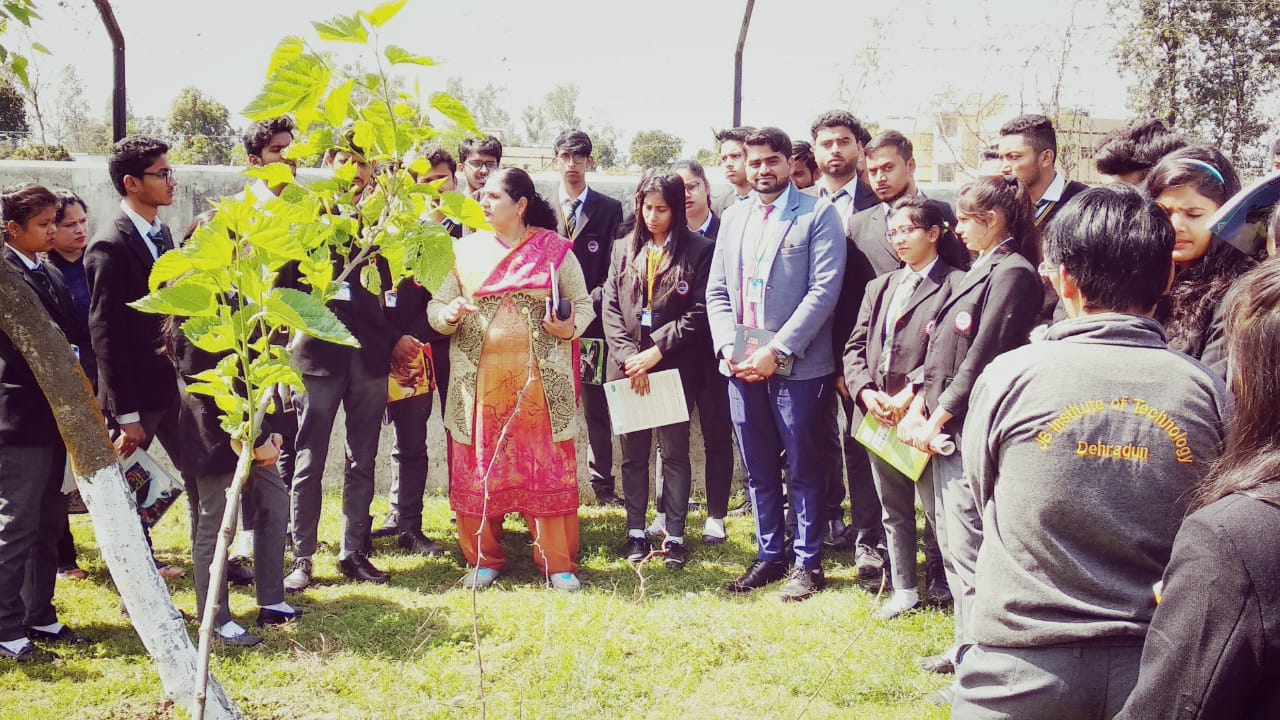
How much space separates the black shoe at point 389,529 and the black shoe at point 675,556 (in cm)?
170

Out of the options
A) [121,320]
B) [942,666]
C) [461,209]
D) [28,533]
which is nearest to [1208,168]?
[942,666]

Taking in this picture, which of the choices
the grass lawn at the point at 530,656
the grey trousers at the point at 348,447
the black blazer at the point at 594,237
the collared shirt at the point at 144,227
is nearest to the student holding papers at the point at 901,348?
the grass lawn at the point at 530,656

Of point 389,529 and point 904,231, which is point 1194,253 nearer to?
point 904,231

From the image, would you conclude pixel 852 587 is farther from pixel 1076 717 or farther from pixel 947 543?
pixel 1076 717

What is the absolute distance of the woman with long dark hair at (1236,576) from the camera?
124cm

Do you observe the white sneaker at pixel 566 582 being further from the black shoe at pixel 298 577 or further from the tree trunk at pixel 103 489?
the tree trunk at pixel 103 489

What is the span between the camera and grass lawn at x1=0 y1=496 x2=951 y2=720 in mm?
3613

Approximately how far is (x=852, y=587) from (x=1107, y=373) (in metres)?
3.29

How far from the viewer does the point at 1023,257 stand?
3.94m

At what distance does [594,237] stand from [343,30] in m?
4.58

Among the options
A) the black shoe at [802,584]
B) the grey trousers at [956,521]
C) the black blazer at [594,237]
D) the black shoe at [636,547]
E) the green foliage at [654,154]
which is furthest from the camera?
the green foliage at [654,154]

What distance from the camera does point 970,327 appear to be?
392cm

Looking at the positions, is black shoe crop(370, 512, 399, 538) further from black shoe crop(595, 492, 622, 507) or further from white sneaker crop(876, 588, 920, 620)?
white sneaker crop(876, 588, 920, 620)

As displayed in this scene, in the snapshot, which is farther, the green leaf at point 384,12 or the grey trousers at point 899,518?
the grey trousers at point 899,518
